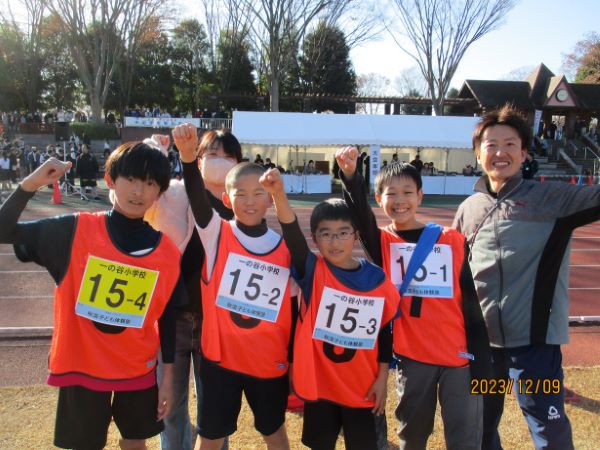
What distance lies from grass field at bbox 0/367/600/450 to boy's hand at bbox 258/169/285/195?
5.74 ft

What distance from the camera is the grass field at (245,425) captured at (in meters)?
2.85

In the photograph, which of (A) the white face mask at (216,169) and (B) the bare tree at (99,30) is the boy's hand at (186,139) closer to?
(A) the white face mask at (216,169)

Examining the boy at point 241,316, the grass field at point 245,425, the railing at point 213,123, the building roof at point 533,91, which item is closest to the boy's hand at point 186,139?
the boy at point 241,316

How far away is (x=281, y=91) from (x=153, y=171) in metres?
35.3

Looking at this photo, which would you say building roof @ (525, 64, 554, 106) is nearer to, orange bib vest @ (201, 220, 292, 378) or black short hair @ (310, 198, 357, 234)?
black short hair @ (310, 198, 357, 234)

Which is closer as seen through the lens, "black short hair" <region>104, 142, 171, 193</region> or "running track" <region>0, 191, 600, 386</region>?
"black short hair" <region>104, 142, 171, 193</region>

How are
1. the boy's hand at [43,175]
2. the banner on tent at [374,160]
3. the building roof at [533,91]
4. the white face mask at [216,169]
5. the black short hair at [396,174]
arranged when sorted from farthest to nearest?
the building roof at [533,91] → the banner on tent at [374,160] → the white face mask at [216,169] → the black short hair at [396,174] → the boy's hand at [43,175]

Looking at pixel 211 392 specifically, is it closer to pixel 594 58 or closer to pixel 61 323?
pixel 61 323

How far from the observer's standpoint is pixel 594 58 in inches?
1528

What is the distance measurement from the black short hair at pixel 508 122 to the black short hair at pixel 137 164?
168 cm

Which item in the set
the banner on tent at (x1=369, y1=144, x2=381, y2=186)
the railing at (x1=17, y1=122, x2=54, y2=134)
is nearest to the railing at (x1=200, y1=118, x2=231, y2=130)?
the railing at (x1=17, y1=122, x2=54, y2=134)

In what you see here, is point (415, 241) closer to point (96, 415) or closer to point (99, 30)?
point (96, 415)

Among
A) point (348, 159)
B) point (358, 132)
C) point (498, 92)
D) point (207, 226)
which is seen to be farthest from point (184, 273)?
point (498, 92)

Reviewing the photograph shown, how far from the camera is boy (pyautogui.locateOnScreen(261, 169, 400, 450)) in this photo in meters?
2.17
